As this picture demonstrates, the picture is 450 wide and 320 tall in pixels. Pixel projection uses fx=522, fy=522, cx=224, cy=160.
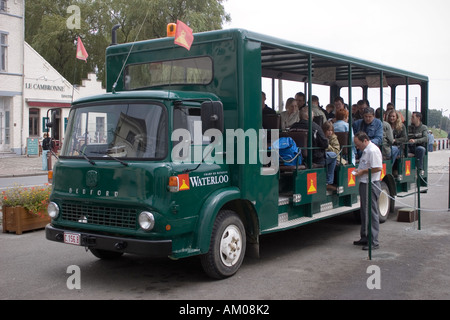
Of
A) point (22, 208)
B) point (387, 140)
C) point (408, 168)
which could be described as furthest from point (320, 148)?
point (22, 208)

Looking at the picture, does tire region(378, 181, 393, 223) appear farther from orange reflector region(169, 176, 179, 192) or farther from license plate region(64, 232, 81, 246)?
license plate region(64, 232, 81, 246)

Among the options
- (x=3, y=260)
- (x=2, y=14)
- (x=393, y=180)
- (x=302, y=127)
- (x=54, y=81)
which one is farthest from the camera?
(x=54, y=81)

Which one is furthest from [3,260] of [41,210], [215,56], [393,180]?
[393,180]

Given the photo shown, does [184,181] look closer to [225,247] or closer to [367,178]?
[225,247]

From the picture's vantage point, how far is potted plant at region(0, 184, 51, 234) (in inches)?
353

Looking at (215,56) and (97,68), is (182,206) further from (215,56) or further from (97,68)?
(97,68)

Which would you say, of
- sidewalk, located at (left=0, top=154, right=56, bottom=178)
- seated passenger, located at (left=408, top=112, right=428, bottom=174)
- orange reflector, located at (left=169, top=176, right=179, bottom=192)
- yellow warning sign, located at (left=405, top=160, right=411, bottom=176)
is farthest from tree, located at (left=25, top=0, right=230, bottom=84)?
orange reflector, located at (left=169, top=176, right=179, bottom=192)

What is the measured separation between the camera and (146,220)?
5516 millimetres

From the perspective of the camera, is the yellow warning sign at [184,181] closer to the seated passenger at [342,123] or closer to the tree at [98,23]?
the seated passenger at [342,123]

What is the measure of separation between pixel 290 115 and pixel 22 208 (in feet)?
16.2

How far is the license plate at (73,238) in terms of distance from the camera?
595 cm

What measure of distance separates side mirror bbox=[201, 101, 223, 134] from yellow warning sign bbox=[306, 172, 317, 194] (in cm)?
259

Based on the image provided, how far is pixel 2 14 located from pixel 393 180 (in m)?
26.9

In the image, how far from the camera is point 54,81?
33156 millimetres
